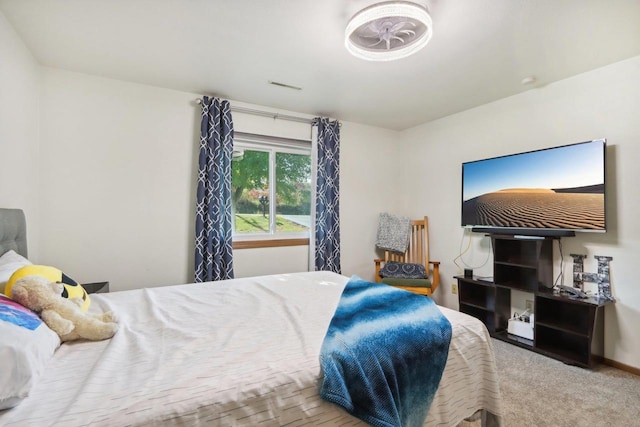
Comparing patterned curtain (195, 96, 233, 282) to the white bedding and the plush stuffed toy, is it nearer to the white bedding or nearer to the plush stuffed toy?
the white bedding

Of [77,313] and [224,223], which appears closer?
[77,313]

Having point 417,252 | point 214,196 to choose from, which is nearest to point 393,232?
point 417,252

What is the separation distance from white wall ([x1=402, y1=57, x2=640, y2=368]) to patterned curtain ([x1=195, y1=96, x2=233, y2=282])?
2624 mm

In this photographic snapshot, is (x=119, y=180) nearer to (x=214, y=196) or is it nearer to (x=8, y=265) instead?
(x=214, y=196)

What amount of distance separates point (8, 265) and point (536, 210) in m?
3.74

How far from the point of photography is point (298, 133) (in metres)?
3.73

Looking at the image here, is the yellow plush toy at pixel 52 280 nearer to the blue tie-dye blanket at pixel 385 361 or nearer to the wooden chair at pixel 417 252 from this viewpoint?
the blue tie-dye blanket at pixel 385 361

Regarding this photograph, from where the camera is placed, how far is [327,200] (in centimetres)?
372

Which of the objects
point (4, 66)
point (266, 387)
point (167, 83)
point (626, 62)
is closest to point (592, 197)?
point (626, 62)

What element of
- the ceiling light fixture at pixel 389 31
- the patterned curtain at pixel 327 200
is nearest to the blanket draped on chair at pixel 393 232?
the patterned curtain at pixel 327 200

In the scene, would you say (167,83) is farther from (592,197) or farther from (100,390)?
(592,197)

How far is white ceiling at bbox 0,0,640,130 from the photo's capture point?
5.95ft

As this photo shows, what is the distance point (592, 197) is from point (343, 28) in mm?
2367

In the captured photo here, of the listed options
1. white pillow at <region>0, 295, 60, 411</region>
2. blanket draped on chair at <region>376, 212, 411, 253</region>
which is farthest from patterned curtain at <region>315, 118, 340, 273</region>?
white pillow at <region>0, 295, 60, 411</region>
